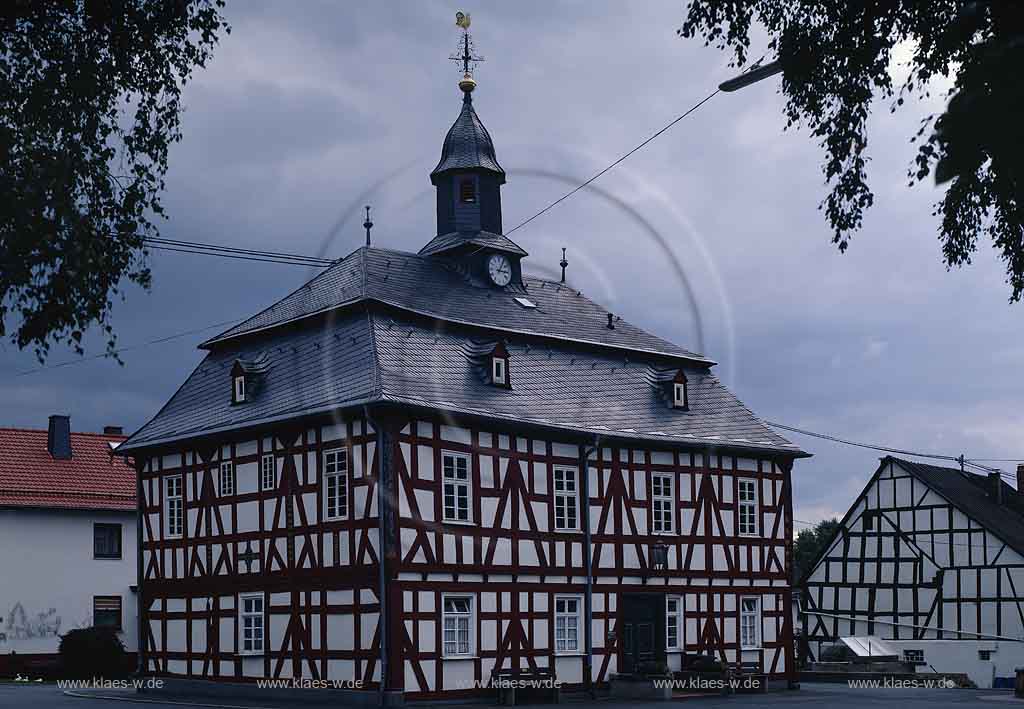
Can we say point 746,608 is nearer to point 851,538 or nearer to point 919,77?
point 851,538

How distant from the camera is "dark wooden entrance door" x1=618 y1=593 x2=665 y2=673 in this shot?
37.4 metres

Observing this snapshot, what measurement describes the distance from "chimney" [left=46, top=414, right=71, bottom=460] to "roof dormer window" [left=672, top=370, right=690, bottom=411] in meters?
26.4

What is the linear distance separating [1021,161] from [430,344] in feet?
72.8

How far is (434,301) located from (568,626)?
9.14m

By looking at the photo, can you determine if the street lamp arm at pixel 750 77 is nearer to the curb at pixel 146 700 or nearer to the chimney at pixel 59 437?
the curb at pixel 146 700

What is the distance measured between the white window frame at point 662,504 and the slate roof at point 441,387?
1.18m

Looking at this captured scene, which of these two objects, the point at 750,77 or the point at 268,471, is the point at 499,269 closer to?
the point at 268,471

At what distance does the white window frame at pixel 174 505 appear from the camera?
3775 centimetres

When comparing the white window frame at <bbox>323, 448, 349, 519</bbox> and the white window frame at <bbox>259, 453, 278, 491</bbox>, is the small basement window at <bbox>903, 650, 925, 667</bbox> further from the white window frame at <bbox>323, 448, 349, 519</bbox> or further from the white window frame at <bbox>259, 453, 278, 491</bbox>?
the white window frame at <bbox>259, 453, 278, 491</bbox>

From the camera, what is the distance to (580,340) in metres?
39.5

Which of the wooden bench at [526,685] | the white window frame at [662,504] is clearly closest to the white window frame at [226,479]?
the wooden bench at [526,685]

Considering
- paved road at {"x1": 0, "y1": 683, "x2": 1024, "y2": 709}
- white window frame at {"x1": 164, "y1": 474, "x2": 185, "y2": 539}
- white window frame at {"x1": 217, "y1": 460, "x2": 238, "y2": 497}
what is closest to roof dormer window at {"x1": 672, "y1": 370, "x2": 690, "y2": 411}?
paved road at {"x1": 0, "y1": 683, "x2": 1024, "y2": 709}

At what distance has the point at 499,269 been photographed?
41062 mm

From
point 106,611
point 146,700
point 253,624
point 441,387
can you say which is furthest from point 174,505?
point 106,611
